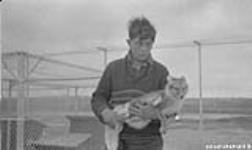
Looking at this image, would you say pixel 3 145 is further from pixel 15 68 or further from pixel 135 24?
pixel 135 24

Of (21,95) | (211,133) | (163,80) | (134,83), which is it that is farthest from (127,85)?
(211,133)

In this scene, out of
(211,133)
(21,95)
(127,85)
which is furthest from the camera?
(211,133)

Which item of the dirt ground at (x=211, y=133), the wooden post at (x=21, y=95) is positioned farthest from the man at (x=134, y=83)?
the dirt ground at (x=211, y=133)

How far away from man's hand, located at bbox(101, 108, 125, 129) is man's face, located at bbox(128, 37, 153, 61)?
0.25 meters

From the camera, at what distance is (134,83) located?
61.9 inches

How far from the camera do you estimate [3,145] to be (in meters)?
4.55

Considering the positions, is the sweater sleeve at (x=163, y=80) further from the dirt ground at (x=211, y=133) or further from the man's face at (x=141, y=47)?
the dirt ground at (x=211, y=133)

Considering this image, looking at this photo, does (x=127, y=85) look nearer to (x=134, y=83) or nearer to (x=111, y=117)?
(x=134, y=83)

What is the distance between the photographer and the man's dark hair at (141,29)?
60.4 inches

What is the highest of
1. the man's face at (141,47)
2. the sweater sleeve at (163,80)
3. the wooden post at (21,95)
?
the man's face at (141,47)

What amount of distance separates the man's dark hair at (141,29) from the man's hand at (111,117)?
0.32 m

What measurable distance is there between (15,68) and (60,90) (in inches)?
90.5

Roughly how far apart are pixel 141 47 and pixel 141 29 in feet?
0.25

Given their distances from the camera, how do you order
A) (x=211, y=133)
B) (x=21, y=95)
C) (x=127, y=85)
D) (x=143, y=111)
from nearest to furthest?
(x=143, y=111) → (x=127, y=85) → (x=21, y=95) → (x=211, y=133)
